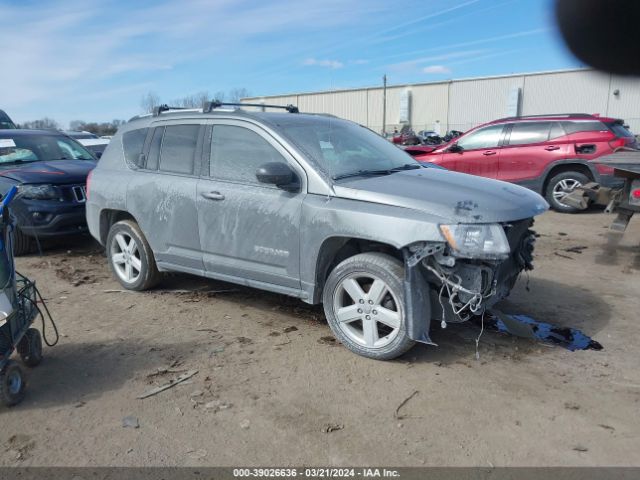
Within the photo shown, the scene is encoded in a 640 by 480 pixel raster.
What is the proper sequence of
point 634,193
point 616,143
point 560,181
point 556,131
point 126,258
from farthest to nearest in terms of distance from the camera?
point 556,131 < point 560,181 < point 616,143 < point 634,193 < point 126,258

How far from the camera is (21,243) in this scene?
7516 mm

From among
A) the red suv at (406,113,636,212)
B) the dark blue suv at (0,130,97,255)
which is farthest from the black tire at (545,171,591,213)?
the dark blue suv at (0,130,97,255)

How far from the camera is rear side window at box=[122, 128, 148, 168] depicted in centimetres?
545

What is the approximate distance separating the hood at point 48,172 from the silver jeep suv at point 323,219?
210 cm

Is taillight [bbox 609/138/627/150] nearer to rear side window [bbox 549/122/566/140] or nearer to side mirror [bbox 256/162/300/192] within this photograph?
rear side window [bbox 549/122/566/140]

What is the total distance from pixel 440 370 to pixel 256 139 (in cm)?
233

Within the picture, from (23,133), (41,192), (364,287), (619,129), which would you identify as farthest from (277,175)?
(619,129)

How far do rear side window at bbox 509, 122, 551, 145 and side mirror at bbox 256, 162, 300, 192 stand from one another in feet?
25.0

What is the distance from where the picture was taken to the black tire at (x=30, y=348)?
3824 mm

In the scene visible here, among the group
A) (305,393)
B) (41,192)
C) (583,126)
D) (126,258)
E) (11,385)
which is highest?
(583,126)

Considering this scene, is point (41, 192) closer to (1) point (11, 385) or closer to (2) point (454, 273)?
(1) point (11, 385)

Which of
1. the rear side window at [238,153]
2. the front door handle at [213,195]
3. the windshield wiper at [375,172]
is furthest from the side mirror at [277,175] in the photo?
the front door handle at [213,195]

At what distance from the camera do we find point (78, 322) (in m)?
4.85

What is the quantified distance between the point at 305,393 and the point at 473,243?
146 cm
